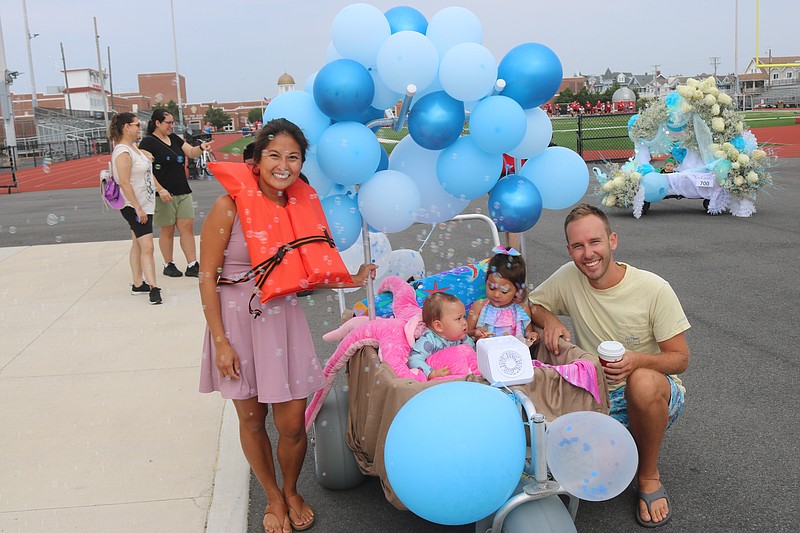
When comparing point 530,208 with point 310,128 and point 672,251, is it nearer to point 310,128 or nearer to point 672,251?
point 310,128

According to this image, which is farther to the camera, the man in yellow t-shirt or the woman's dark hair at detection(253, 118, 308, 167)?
the man in yellow t-shirt

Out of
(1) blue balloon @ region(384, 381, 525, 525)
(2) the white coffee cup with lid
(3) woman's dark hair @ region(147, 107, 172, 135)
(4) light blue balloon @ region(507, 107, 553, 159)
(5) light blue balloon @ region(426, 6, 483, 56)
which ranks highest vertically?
(5) light blue balloon @ region(426, 6, 483, 56)

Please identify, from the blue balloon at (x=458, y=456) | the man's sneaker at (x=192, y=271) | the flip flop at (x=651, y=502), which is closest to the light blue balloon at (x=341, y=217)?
the blue balloon at (x=458, y=456)

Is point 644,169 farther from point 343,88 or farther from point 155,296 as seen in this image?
point 343,88

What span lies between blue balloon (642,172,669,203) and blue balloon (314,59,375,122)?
8.67 metres

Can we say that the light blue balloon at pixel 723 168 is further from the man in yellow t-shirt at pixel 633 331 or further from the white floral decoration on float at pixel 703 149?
the man in yellow t-shirt at pixel 633 331

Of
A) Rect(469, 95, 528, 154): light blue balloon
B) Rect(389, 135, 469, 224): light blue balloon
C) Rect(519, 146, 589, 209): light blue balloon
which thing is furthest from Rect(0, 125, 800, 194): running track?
Rect(469, 95, 528, 154): light blue balloon

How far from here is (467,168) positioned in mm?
3281

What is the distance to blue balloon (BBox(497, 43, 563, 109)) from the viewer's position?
10.5 feet

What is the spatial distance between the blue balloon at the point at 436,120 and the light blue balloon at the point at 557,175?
52 centimetres

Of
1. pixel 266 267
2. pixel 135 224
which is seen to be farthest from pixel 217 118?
pixel 266 267

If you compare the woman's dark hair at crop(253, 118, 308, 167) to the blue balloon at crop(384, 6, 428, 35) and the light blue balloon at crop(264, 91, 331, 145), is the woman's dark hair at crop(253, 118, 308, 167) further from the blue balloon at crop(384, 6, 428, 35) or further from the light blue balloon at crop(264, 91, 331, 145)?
the blue balloon at crop(384, 6, 428, 35)

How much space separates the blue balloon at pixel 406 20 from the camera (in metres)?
3.32

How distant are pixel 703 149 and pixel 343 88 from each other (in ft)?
29.9
